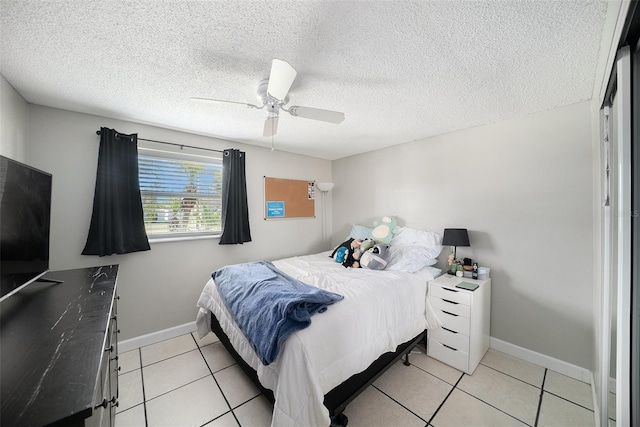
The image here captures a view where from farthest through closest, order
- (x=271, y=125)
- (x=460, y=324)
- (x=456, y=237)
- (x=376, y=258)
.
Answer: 1. (x=376, y=258)
2. (x=456, y=237)
3. (x=460, y=324)
4. (x=271, y=125)

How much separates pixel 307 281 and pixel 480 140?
239 centimetres

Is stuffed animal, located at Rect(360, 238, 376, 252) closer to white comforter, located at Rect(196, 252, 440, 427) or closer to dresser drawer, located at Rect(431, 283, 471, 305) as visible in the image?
white comforter, located at Rect(196, 252, 440, 427)

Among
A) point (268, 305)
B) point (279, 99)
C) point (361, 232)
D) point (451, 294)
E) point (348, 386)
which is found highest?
point (279, 99)

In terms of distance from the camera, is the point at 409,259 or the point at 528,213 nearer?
the point at 528,213

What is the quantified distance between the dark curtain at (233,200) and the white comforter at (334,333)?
77 cm

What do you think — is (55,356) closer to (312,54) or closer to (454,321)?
(312,54)

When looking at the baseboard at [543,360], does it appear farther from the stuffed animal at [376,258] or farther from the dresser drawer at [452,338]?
the stuffed animal at [376,258]

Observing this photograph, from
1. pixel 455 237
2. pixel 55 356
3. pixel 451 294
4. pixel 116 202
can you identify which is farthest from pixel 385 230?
pixel 116 202

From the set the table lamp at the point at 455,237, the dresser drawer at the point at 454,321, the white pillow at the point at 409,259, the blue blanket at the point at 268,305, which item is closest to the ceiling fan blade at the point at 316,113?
the blue blanket at the point at 268,305

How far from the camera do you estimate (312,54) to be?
1387 mm

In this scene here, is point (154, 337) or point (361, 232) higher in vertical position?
point (361, 232)

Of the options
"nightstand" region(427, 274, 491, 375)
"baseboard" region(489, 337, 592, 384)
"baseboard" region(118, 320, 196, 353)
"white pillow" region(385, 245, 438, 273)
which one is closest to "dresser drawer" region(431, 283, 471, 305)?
"nightstand" region(427, 274, 491, 375)

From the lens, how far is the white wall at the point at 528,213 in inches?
77.0

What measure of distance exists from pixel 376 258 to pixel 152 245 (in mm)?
2503
